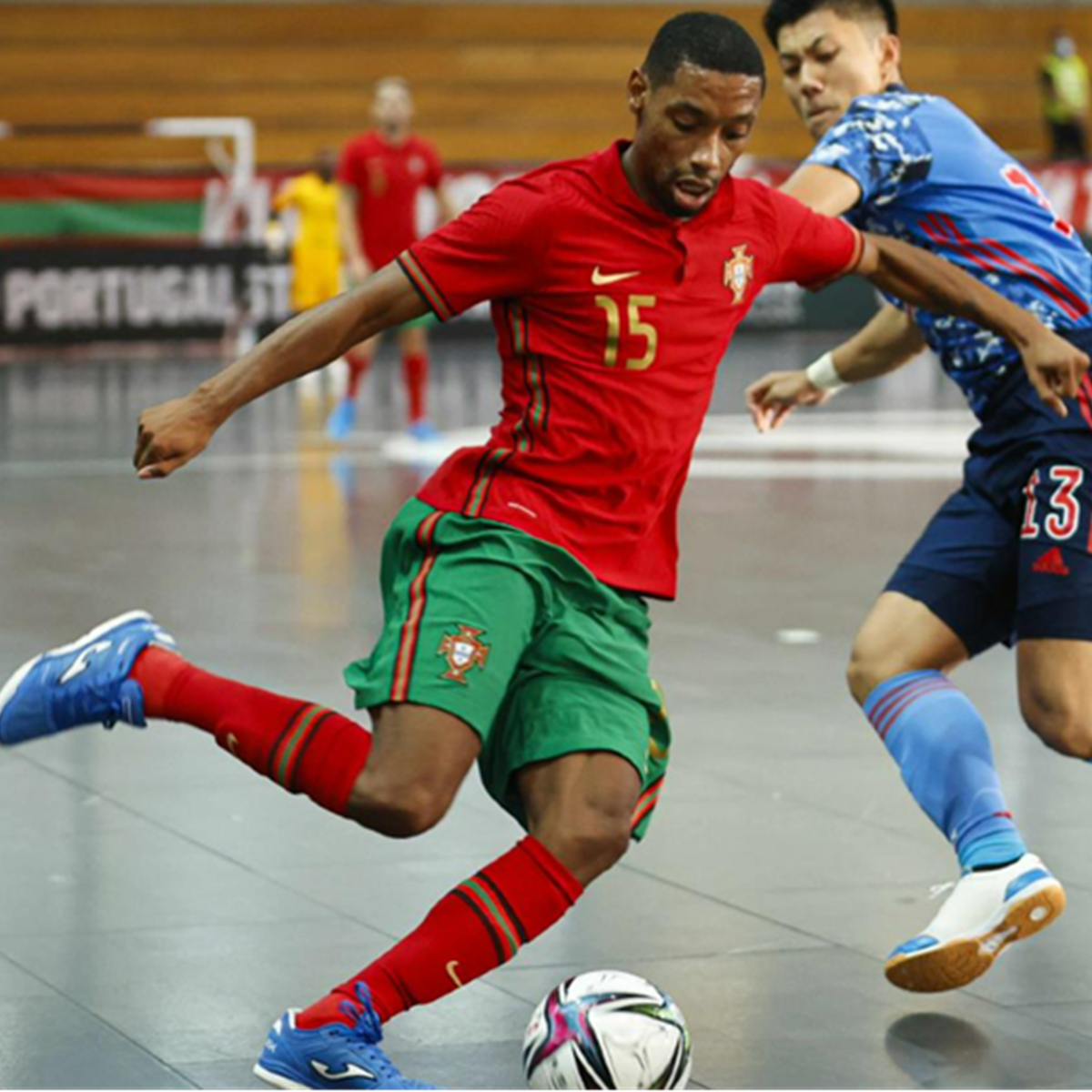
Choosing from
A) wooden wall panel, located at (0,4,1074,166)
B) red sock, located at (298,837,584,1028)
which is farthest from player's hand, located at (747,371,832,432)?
wooden wall panel, located at (0,4,1074,166)

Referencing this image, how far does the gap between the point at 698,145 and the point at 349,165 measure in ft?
42.8

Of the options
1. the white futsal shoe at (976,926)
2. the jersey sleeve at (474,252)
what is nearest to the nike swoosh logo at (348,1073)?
the white futsal shoe at (976,926)

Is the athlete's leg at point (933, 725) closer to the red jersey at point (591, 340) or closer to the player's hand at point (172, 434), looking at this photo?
the red jersey at point (591, 340)

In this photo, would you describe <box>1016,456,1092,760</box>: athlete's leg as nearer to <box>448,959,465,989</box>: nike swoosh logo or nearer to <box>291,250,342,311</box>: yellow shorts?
<box>448,959,465,989</box>: nike swoosh logo

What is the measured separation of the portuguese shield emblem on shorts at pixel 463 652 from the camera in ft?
12.9


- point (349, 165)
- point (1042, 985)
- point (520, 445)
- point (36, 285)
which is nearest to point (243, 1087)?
point (520, 445)

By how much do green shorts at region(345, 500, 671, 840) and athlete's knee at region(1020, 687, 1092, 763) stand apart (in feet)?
2.84

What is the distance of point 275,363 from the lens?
4.00 meters

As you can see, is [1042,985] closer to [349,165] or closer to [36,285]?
[349,165]

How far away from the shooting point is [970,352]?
195 inches

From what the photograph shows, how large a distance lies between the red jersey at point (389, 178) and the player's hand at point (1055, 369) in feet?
41.0

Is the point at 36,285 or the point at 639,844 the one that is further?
the point at 36,285

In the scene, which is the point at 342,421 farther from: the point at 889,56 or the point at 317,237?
the point at 889,56

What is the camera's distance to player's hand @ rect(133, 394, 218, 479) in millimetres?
3930
